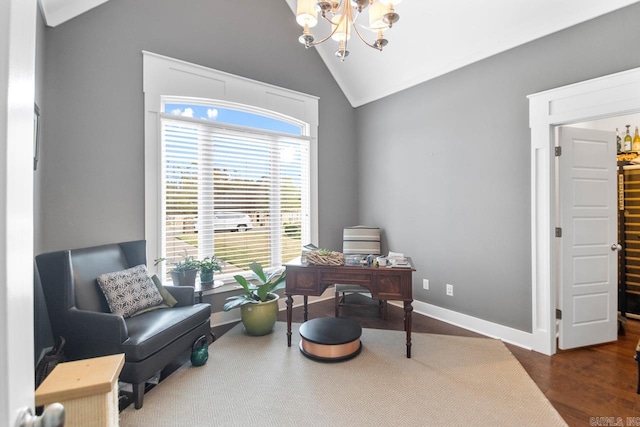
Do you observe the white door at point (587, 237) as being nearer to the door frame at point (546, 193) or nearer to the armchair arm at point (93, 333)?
the door frame at point (546, 193)

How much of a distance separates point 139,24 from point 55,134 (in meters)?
1.34

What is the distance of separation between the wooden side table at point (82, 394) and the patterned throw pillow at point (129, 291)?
5.46 ft

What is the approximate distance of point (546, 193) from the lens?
2.79 m

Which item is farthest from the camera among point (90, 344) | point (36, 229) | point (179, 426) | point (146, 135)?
point (146, 135)

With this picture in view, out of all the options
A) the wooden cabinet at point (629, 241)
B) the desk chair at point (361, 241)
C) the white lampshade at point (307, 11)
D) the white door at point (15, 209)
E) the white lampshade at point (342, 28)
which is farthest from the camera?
the desk chair at point (361, 241)

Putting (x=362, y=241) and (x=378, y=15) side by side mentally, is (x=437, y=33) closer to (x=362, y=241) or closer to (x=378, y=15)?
(x=378, y=15)

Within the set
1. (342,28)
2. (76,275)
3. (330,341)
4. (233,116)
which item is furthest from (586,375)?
(233,116)

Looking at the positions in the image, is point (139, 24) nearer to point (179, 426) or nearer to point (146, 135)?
point (146, 135)

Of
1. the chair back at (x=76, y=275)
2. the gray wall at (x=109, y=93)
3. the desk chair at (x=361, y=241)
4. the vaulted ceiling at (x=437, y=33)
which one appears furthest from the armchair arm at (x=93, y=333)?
the desk chair at (x=361, y=241)

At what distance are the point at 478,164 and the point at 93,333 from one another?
374 centimetres

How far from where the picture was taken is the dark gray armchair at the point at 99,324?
202cm

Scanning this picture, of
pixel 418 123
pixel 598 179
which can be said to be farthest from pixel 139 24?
pixel 598 179

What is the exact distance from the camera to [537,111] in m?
2.84

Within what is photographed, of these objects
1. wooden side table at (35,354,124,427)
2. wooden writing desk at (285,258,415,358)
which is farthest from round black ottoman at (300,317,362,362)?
wooden side table at (35,354,124,427)
